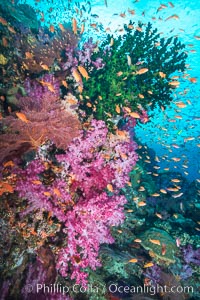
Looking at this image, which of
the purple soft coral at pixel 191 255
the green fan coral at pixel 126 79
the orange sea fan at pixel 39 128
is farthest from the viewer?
the purple soft coral at pixel 191 255

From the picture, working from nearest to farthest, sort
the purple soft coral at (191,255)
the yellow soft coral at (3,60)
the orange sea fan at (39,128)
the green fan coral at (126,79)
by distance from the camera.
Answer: the orange sea fan at (39,128) → the yellow soft coral at (3,60) → the green fan coral at (126,79) → the purple soft coral at (191,255)

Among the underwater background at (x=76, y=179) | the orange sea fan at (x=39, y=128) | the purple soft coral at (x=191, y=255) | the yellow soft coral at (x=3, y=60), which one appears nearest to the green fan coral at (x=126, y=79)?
the underwater background at (x=76, y=179)

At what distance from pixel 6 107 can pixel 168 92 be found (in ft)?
19.8

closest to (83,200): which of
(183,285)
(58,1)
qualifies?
(183,285)

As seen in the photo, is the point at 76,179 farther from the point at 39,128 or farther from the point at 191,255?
the point at 191,255

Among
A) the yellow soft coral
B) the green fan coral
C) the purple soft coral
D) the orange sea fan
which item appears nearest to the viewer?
the orange sea fan

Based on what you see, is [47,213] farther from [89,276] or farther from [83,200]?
[89,276]

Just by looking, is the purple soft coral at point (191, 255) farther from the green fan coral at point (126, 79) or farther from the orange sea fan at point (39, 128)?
the orange sea fan at point (39, 128)

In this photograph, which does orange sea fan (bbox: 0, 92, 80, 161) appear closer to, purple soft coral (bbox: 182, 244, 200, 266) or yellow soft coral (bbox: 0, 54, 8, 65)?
yellow soft coral (bbox: 0, 54, 8, 65)

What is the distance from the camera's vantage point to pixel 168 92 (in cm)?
830

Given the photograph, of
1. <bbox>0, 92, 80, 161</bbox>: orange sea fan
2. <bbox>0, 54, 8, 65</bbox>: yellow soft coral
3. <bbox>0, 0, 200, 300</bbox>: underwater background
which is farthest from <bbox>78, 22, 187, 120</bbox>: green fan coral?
<bbox>0, 54, 8, 65</bbox>: yellow soft coral

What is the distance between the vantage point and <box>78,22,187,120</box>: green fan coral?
6.83 metres

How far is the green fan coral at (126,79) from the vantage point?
6.83m

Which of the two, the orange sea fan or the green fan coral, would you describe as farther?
the green fan coral
